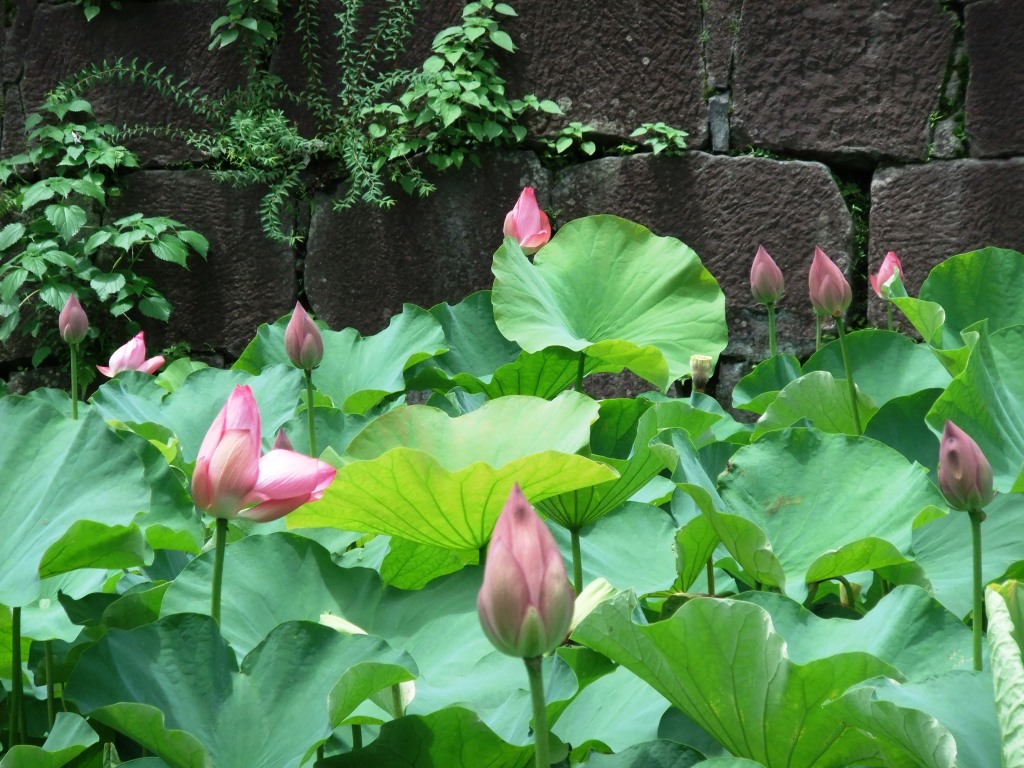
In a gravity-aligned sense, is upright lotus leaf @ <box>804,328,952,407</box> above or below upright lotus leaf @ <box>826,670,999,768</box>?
below

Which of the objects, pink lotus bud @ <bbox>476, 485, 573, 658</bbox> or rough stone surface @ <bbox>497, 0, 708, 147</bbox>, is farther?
rough stone surface @ <bbox>497, 0, 708, 147</bbox>

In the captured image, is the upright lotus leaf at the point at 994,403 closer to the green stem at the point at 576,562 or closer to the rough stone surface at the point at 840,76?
the green stem at the point at 576,562

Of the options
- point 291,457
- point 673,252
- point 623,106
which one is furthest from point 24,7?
point 291,457

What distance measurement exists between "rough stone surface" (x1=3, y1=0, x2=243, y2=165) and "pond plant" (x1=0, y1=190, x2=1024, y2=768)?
2610mm

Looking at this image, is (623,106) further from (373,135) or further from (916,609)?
(916,609)

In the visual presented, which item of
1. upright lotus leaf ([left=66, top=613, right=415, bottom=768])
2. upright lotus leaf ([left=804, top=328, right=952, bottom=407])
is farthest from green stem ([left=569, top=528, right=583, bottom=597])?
upright lotus leaf ([left=804, top=328, right=952, bottom=407])

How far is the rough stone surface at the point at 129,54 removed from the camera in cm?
315

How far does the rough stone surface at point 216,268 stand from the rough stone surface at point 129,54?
0.11 metres

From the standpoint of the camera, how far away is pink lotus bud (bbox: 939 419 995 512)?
0.47 metres

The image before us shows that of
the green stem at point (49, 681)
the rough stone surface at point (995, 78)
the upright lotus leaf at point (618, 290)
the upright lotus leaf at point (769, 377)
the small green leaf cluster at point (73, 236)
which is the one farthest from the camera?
the small green leaf cluster at point (73, 236)

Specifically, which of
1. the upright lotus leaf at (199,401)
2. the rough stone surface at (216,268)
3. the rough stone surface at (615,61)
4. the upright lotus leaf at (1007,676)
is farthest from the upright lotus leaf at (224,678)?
the rough stone surface at (216,268)

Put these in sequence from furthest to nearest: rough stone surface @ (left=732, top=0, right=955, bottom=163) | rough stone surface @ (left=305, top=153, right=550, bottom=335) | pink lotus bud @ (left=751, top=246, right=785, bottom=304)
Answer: rough stone surface @ (left=305, top=153, right=550, bottom=335)
rough stone surface @ (left=732, top=0, right=955, bottom=163)
pink lotus bud @ (left=751, top=246, right=785, bottom=304)

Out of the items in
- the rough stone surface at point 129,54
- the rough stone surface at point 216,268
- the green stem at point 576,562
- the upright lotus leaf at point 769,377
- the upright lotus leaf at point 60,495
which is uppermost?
the rough stone surface at point 129,54

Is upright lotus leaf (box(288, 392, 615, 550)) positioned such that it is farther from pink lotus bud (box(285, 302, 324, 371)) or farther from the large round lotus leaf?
the large round lotus leaf
